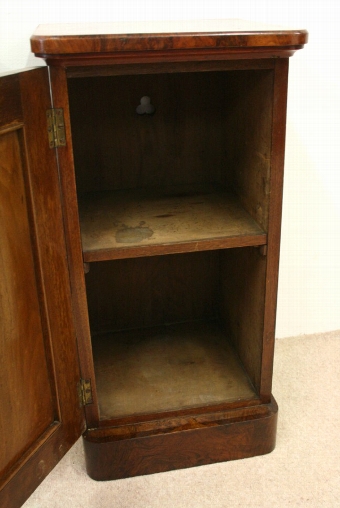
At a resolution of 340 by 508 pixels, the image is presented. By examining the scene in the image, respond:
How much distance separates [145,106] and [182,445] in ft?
2.79

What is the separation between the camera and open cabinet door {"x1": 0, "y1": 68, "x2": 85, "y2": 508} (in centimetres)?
96

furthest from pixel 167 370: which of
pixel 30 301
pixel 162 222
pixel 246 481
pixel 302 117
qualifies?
pixel 302 117

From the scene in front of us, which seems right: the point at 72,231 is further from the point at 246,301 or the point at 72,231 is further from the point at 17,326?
the point at 246,301

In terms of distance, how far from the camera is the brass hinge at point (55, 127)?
1.00 metres

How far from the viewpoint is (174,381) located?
4.78 ft

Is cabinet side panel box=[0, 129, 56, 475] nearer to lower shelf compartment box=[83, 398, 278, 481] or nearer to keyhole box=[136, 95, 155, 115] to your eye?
lower shelf compartment box=[83, 398, 278, 481]

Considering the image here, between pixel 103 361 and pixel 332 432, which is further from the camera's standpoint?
pixel 103 361

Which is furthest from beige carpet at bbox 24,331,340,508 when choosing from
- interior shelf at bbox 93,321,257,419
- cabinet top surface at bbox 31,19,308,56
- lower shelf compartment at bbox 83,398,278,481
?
cabinet top surface at bbox 31,19,308,56

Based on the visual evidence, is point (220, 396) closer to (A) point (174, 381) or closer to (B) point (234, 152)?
(A) point (174, 381)

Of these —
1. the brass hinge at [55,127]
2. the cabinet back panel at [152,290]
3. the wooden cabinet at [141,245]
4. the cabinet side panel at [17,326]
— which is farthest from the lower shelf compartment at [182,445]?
the brass hinge at [55,127]

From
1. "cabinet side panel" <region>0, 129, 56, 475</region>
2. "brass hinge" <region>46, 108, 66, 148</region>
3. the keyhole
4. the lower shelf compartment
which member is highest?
"brass hinge" <region>46, 108, 66, 148</region>

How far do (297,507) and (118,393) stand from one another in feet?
1.63

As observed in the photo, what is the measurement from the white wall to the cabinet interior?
6.9 inches

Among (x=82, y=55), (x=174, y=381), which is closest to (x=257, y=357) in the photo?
(x=174, y=381)
